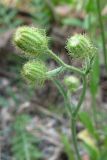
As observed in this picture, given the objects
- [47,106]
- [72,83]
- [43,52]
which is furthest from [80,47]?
[47,106]

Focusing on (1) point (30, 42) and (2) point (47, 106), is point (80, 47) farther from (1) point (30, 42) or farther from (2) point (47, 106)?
(2) point (47, 106)

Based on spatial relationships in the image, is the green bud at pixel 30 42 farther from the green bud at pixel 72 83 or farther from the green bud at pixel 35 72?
the green bud at pixel 72 83

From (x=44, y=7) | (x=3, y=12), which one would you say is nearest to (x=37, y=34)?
(x=3, y=12)

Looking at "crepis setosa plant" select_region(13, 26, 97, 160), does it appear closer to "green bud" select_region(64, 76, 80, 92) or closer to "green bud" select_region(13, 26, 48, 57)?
"green bud" select_region(13, 26, 48, 57)

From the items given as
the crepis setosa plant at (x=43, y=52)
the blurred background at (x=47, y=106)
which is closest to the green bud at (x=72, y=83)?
the blurred background at (x=47, y=106)

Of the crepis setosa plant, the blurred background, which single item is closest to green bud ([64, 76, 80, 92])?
the blurred background

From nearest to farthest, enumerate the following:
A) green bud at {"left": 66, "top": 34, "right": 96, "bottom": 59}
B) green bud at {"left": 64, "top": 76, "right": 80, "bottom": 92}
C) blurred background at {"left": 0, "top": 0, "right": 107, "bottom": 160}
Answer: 1. green bud at {"left": 66, "top": 34, "right": 96, "bottom": 59}
2. green bud at {"left": 64, "top": 76, "right": 80, "bottom": 92}
3. blurred background at {"left": 0, "top": 0, "right": 107, "bottom": 160}
